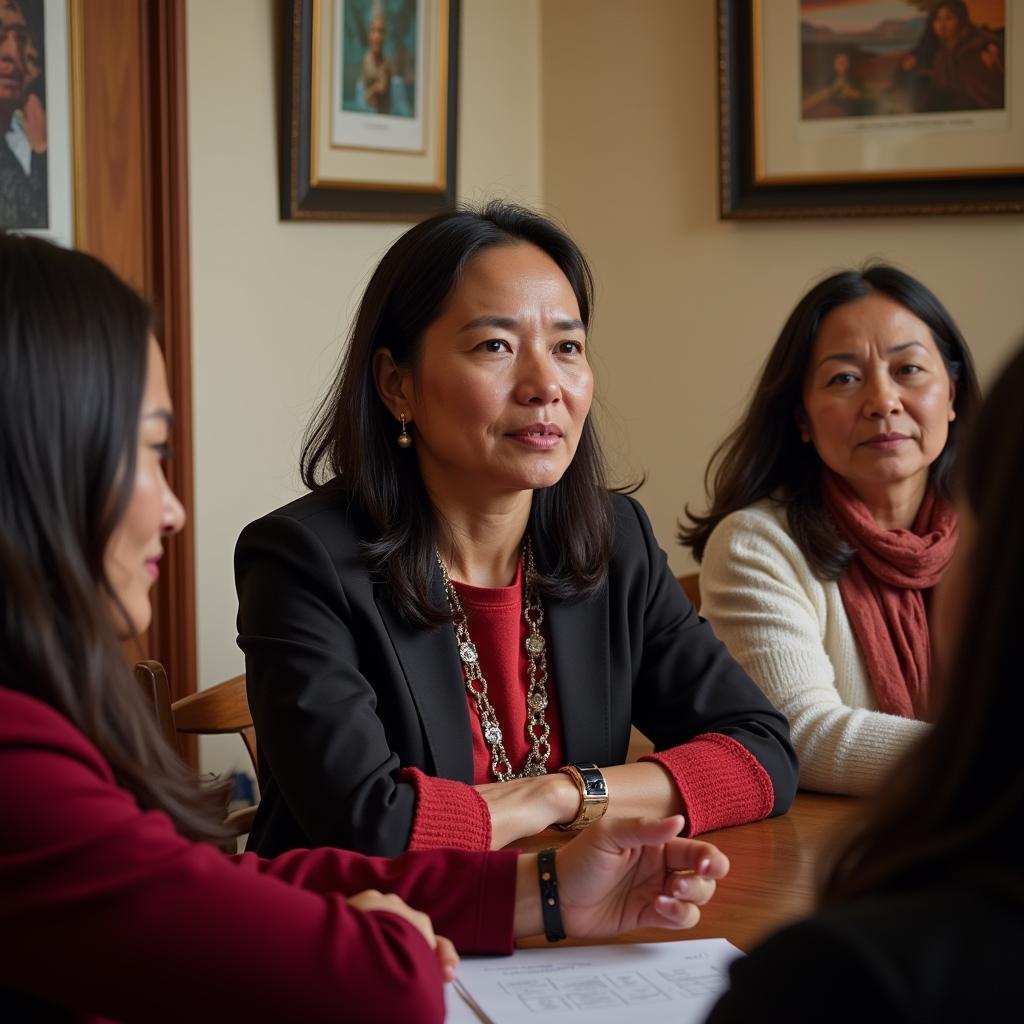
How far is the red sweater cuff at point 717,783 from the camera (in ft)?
5.67

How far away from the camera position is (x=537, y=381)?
193cm

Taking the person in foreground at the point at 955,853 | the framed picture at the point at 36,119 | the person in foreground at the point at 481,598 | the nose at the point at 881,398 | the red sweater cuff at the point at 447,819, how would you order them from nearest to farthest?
the person in foreground at the point at 955,853
the red sweater cuff at the point at 447,819
the person in foreground at the point at 481,598
the nose at the point at 881,398
the framed picture at the point at 36,119

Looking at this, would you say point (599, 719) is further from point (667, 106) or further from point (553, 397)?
point (667, 106)

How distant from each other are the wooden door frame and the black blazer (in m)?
1.19

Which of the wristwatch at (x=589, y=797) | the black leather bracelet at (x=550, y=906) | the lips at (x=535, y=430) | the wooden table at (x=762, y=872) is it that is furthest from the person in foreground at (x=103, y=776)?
the lips at (x=535, y=430)

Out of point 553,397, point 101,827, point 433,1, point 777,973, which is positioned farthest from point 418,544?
point 433,1

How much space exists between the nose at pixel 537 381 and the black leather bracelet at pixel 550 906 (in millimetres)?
771

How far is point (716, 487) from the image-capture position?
8.43 feet

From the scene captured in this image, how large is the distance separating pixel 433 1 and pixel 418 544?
203cm

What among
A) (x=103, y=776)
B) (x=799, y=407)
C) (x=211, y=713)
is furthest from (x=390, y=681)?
(x=799, y=407)

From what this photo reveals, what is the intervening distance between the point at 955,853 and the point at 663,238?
3191 millimetres

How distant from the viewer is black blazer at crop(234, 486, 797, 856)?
1.63m

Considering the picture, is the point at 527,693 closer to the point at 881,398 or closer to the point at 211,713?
the point at 211,713

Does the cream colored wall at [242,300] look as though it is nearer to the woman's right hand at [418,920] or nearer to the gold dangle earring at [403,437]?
the gold dangle earring at [403,437]
